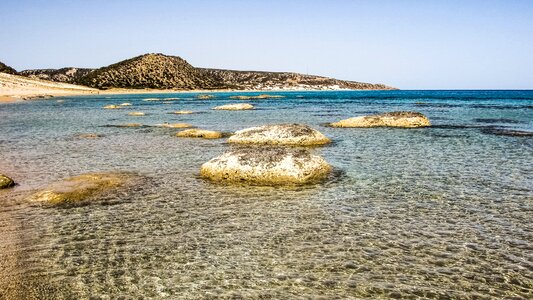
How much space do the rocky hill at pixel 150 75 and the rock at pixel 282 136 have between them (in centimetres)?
15769


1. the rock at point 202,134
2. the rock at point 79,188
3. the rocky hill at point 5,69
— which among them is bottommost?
the rock at point 79,188

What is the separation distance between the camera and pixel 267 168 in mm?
12578

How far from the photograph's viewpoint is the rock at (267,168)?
489 inches

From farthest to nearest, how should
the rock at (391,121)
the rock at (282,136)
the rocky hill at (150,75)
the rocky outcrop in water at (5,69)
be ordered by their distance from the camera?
the rocky hill at (150,75) → the rocky outcrop in water at (5,69) → the rock at (391,121) → the rock at (282,136)

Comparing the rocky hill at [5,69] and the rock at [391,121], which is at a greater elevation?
the rocky hill at [5,69]

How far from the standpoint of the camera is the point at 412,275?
641 cm

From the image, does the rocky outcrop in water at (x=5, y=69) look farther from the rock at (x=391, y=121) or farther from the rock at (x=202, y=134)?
the rock at (x=391, y=121)

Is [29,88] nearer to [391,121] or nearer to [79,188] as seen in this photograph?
[391,121]

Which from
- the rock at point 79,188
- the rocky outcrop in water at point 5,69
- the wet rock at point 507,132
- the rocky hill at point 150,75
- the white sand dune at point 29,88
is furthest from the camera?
the rocky hill at point 150,75

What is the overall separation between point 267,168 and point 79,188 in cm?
554

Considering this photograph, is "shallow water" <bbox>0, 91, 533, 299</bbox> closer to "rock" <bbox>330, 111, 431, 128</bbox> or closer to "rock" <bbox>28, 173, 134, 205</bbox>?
"rock" <bbox>28, 173, 134, 205</bbox>

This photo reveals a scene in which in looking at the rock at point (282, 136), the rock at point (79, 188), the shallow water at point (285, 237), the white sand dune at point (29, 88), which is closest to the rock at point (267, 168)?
the shallow water at point (285, 237)

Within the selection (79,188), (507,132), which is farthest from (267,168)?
(507,132)

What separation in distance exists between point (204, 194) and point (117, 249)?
13.1ft
